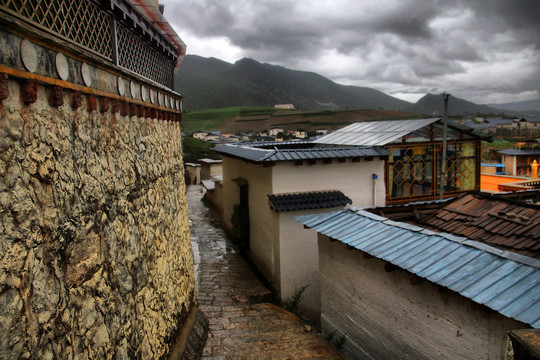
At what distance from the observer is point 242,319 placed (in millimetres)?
7891

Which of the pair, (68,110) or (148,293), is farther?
(148,293)

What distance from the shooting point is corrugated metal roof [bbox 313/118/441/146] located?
11639mm

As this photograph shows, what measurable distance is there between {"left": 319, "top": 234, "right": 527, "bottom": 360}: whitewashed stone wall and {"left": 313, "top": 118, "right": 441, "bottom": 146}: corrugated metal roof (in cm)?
564

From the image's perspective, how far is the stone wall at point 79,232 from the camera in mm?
2227

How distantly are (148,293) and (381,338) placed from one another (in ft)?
11.7

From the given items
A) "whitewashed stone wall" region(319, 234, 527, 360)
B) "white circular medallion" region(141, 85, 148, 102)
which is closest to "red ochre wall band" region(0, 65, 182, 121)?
"white circular medallion" region(141, 85, 148, 102)

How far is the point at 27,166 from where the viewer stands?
2.38m

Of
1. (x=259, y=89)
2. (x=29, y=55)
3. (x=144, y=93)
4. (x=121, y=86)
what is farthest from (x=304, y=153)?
(x=259, y=89)

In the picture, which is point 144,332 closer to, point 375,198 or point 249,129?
point 375,198

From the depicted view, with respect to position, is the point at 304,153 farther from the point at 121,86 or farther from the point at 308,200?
the point at 121,86

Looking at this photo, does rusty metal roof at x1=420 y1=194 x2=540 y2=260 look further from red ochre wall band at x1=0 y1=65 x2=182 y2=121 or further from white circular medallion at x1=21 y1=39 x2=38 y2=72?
white circular medallion at x1=21 y1=39 x2=38 y2=72

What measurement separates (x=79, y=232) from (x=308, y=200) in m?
6.95

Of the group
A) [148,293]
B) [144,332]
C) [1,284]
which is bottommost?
[144,332]

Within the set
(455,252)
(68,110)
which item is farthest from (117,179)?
(455,252)
